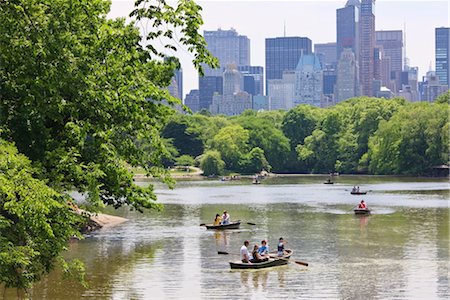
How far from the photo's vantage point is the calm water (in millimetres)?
26625

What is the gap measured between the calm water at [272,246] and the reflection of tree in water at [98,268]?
0.03 meters

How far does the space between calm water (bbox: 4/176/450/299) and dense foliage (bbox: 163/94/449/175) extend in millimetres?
49064

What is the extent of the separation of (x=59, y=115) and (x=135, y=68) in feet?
7.05

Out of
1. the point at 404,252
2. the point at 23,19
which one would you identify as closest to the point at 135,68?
the point at 23,19

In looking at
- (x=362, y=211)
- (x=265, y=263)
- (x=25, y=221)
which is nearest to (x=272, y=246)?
(x=265, y=263)

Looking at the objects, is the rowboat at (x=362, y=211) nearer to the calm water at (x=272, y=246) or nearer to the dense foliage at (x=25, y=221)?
the calm water at (x=272, y=246)

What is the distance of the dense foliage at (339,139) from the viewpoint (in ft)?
359

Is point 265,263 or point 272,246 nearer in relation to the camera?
point 265,263

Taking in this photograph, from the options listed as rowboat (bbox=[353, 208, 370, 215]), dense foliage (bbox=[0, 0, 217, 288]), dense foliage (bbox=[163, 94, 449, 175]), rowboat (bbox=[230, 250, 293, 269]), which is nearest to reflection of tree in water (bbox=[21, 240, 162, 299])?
rowboat (bbox=[230, 250, 293, 269])

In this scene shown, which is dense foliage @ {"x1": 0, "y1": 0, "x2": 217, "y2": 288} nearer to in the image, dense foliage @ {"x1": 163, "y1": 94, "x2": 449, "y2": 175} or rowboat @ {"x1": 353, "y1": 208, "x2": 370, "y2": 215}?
rowboat @ {"x1": 353, "y1": 208, "x2": 370, "y2": 215}

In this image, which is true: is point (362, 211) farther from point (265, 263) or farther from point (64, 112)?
point (64, 112)

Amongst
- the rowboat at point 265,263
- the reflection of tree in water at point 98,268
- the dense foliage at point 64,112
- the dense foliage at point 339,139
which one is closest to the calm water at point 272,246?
the reflection of tree in water at point 98,268

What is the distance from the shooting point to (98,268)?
3105 cm

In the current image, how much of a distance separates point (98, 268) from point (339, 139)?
10648cm
